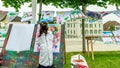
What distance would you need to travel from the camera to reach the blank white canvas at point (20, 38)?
28.7 ft

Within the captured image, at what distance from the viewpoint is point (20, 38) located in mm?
8867

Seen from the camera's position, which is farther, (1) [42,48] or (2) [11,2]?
(2) [11,2]

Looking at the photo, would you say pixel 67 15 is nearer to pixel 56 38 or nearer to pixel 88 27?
pixel 88 27

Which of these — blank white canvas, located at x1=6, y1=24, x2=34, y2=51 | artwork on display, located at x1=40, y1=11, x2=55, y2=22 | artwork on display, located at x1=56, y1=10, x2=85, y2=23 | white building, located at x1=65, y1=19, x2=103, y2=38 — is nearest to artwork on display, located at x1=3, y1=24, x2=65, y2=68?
blank white canvas, located at x1=6, y1=24, x2=34, y2=51

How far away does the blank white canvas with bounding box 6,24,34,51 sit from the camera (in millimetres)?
8742

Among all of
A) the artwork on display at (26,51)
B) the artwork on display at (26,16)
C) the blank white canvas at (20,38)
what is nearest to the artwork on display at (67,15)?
the artwork on display at (26,16)

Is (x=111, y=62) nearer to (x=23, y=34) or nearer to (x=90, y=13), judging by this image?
(x=23, y=34)

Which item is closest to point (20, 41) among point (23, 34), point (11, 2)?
point (23, 34)

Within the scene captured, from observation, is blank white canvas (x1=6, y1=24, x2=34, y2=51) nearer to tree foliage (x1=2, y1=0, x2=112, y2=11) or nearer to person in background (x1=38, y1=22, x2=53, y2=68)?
person in background (x1=38, y1=22, x2=53, y2=68)

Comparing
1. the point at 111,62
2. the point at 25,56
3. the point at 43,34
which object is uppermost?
the point at 43,34

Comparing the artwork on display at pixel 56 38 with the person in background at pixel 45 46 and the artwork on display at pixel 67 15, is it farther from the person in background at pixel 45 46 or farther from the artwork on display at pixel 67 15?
the artwork on display at pixel 67 15

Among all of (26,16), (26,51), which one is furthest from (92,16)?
(26,51)

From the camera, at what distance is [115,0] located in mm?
14234

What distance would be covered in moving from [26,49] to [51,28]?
3.09 feet
